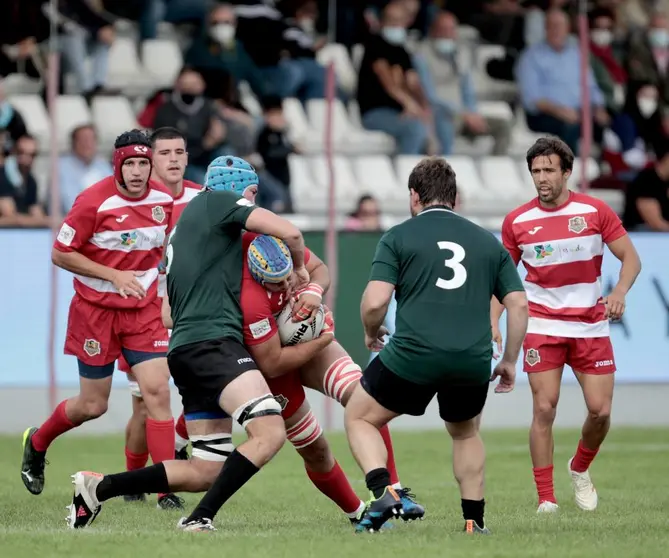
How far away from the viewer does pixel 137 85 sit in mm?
18812

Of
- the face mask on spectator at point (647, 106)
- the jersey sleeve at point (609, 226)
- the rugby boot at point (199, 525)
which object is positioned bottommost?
the rugby boot at point (199, 525)

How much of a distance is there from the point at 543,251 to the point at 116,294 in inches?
107

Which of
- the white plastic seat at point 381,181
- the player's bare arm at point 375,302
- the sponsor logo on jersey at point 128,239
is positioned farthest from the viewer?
the white plastic seat at point 381,181

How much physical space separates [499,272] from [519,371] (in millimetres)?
7485

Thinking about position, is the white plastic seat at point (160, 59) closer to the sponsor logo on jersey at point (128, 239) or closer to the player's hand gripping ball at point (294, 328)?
the sponsor logo on jersey at point (128, 239)

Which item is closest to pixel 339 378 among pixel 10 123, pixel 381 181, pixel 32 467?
pixel 32 467

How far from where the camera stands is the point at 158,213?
380 inches

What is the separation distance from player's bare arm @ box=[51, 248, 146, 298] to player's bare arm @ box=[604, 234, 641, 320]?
290cm

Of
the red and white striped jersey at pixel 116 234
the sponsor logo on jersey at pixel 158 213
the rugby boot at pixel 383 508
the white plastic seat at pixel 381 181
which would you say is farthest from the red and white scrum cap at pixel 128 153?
the white plastic seat at pixel 381 181

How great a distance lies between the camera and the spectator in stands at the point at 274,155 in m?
16.8

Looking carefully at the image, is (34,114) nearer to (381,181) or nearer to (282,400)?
(381,181)

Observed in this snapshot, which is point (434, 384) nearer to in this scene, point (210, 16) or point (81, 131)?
point (81, 131)

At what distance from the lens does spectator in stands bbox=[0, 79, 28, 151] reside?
16125 mm

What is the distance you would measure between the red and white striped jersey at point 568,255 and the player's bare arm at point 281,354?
2.17 meters
